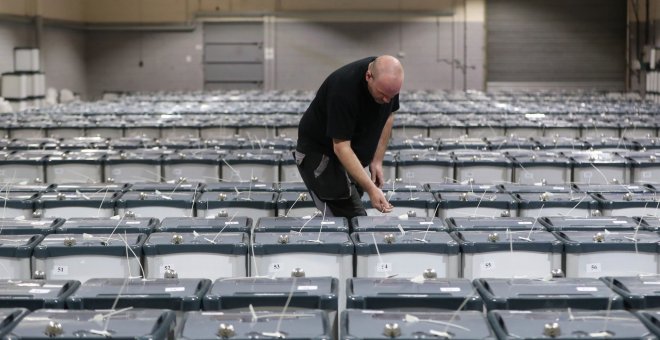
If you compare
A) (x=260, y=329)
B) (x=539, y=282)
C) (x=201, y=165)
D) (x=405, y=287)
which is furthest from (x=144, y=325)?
(x=201, y=165)

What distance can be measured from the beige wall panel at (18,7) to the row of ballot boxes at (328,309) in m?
22.7

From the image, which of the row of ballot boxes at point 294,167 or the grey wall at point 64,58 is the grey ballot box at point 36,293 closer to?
the row of ballot boxes at point 294,167

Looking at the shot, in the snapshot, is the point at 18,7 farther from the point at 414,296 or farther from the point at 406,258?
the point at 414,296

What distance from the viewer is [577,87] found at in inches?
1340

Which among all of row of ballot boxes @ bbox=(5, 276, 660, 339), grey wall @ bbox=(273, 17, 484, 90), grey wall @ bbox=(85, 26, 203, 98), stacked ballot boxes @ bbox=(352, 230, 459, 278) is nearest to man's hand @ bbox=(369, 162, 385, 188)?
stacked ballot boxes @ bbox=(352, 230, 459, 278)

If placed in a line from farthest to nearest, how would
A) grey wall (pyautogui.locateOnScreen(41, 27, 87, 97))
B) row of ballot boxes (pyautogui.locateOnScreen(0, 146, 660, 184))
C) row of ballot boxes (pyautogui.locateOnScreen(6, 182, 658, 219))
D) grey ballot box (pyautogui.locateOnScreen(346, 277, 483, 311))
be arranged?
1. grey wall (pyautogui.locateOnScreen(41, 27, 87, 97))
2. row of ballot boxes (pyautogui.locateOnScreen(0, 146, 660, 184))
3. row of ballot boxes (pyautogui.locateOnScreen(6, 182, 658, 219))
4. grey ballot box (pyautogui.locateOnScreen(346, 277, 483, 311))

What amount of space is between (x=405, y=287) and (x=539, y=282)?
60cm

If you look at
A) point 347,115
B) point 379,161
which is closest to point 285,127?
point 379,161

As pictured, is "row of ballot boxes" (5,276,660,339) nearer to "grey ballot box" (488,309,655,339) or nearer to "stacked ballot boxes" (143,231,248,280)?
"grey ballot box" (488,309,655,339)

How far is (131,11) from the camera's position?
1326 inches

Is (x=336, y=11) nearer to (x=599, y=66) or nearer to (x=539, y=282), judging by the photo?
(x=599, y=66)

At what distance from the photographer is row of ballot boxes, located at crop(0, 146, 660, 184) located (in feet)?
30.8

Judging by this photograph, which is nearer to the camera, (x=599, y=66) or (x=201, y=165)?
(x=201, y=165)

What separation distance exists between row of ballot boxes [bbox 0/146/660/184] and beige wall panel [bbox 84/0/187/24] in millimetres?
24351
